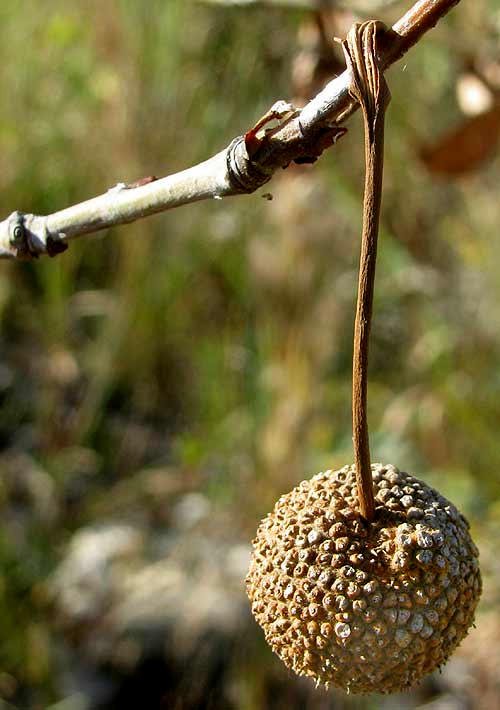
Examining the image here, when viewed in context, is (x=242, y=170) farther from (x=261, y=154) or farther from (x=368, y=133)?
(x=368, y=133)

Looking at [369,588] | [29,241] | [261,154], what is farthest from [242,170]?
[369,588]

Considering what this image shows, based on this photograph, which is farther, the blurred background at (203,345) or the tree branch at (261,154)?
the blurred background at (203,345)

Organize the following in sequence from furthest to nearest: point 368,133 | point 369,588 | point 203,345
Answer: point 203,345 < point 369,588 < point 368,133

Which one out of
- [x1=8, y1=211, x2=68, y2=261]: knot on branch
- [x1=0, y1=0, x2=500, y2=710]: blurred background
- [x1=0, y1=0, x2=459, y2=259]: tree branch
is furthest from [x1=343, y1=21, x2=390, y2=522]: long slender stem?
[x1=0, y1=0, x2=500, y2=710]: blurred background

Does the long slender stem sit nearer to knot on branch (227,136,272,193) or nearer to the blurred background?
knot on branch (227,136,272,193)

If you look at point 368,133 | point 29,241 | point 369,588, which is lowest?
point 369,588

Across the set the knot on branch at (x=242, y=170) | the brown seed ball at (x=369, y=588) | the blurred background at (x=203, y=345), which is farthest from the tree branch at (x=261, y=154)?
the blurred background at (x=203, y=345)

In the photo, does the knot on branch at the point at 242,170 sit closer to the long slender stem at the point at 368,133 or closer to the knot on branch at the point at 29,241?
the long slender stem at the point at 368,133

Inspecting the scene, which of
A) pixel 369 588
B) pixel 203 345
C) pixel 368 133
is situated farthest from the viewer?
pixel 203 345
